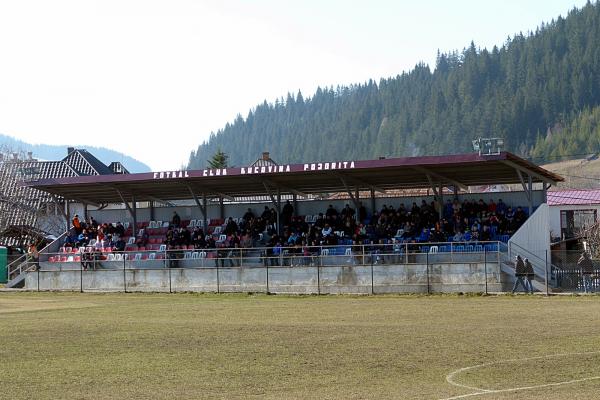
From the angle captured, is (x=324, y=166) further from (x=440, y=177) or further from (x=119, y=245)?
(x=119, y=245)

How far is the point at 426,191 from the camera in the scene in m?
54.2

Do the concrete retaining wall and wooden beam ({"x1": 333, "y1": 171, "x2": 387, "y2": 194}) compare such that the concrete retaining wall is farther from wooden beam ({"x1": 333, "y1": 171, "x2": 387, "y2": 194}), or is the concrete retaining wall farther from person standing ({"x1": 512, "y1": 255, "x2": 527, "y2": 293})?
wooden beam ({"x1": 333, "y1": 171, "x2": 387, "y2": 194})

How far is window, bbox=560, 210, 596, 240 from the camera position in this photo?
83438 mm

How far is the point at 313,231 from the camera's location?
4762 centimetres

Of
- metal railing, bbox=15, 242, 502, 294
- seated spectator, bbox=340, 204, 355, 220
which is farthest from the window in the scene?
metal railing, bbox=15, 242, 502, 294

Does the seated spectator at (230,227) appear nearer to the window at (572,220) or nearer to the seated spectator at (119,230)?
the seated spectator at (119,230)

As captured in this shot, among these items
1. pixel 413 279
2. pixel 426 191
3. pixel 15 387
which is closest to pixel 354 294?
pixel 413 279

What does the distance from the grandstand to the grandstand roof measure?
7 cm

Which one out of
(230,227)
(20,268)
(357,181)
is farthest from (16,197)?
(357,181)

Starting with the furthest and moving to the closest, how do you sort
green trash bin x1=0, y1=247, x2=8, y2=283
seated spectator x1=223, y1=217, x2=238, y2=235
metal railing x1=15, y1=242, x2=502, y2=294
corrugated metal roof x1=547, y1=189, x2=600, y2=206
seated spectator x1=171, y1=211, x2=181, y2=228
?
corrugated metal roof x1=547, y1=189, x2=600, y2=206, green trash bin x1=0, y1=247, x2=8, y2=283, seated spectator x1=171, y1=211, x2=181, y2=228, seated spectator x1=223, y1=217, x2=238, y2=235, metal railing x1=15, y1=242, x2=502, y2=294

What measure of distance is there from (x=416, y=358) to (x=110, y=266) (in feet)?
107

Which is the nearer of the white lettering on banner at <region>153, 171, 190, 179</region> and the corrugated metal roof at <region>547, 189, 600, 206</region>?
the white lettering on banner at <region>153, 171, 190, 179</region>

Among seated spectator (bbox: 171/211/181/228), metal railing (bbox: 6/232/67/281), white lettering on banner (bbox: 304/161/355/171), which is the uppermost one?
white lettering on banner (bbox: 304/161/355/171)

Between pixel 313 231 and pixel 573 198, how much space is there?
2016 inches
